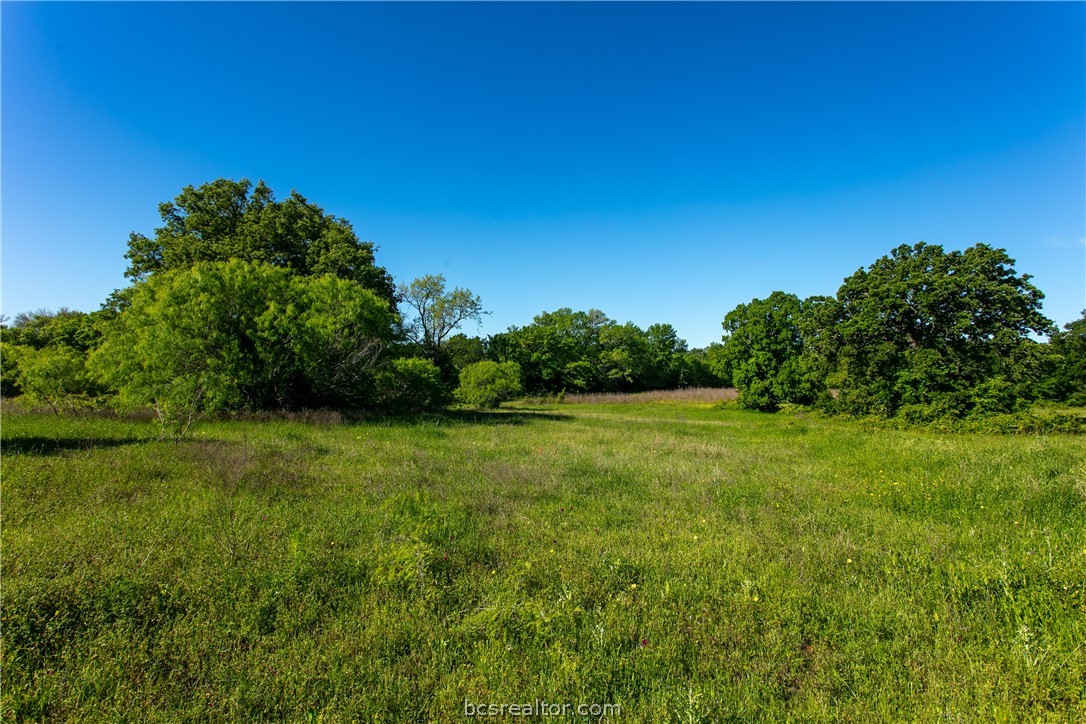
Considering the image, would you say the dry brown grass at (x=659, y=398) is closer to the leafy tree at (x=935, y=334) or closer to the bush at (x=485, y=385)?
the bush at (x=485, y=385)

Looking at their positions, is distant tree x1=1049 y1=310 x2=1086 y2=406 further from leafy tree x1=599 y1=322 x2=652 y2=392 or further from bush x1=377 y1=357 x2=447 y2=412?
bush x1=377 y1=357 x2=447 y2=412

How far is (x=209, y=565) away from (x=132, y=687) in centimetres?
169

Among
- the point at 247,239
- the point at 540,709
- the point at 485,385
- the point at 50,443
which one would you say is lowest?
the point at 540,709

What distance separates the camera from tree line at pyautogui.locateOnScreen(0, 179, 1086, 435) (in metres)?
16.5

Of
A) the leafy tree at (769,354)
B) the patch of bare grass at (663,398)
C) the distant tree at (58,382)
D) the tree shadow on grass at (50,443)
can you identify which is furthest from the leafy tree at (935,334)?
the distant tree at (58,382)

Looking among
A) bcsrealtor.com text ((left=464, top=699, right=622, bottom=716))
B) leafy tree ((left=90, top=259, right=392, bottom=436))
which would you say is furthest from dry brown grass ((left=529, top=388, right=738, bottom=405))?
bcsrealtor.com text ((left=464, top=699, right=622, bottom=716))

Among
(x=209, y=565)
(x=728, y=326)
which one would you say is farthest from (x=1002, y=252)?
(x=209, y=565)

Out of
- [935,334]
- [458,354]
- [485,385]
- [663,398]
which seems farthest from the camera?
[458,354]

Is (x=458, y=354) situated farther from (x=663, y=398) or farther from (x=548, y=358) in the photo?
(x=663, y=398)

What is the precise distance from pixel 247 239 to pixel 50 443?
22.0 m

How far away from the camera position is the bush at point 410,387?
80.4ft

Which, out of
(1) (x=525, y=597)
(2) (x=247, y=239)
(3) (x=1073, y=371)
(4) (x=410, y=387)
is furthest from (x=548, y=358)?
(1) (x=525, y=597)

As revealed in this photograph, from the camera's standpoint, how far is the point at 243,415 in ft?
57.6

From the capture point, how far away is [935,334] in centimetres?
2623
